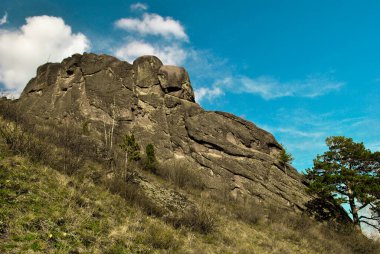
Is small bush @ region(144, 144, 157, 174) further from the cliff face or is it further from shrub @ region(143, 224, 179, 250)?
shrub @ region(143, 224, 179, 250)

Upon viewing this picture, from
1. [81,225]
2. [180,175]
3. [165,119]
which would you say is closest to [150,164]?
[180,175]

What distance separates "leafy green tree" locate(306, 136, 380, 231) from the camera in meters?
23.1

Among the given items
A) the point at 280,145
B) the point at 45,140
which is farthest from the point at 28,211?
the point at 280,145

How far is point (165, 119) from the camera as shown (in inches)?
1281

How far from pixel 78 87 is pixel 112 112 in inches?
231

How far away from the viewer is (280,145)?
32312 mm

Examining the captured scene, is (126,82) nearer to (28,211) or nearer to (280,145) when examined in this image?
(280,145)

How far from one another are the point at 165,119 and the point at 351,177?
18.5 m

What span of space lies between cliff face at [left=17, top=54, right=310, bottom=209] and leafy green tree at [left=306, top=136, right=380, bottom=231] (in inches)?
118

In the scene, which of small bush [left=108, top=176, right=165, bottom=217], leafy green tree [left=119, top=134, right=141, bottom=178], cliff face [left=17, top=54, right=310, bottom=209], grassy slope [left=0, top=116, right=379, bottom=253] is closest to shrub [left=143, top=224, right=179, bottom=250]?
grassy slope [left=0, top=116, right=379, bottom=253]

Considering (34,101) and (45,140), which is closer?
(45,140)

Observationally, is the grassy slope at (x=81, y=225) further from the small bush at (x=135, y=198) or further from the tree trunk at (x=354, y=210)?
the tree trunk at (x=354, y=210)

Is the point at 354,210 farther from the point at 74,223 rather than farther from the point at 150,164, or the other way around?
the point at 74,223

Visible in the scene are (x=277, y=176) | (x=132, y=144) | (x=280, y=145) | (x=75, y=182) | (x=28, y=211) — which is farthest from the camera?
(x=280, y=145)
